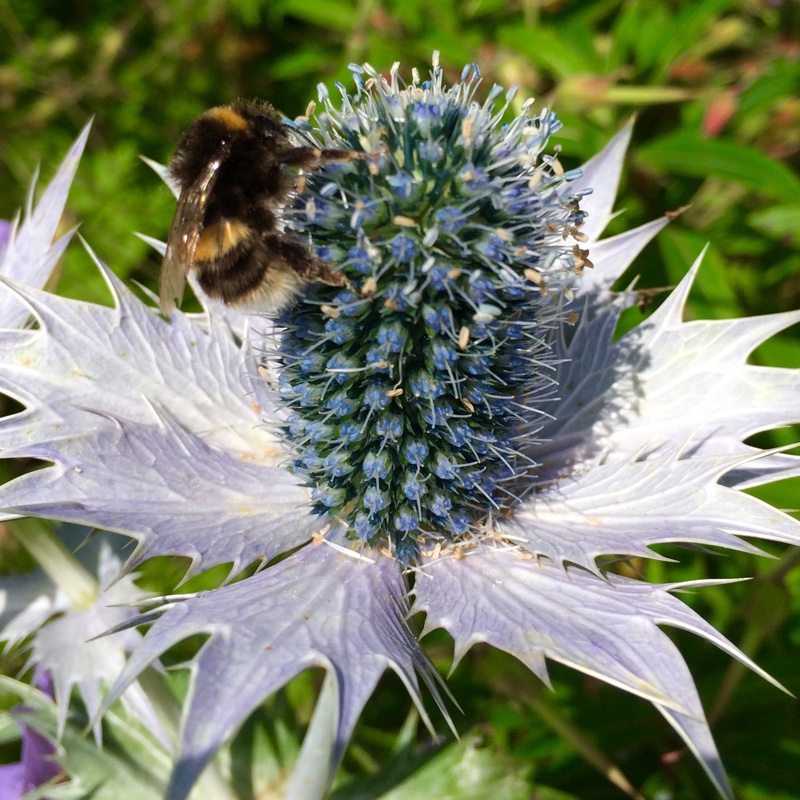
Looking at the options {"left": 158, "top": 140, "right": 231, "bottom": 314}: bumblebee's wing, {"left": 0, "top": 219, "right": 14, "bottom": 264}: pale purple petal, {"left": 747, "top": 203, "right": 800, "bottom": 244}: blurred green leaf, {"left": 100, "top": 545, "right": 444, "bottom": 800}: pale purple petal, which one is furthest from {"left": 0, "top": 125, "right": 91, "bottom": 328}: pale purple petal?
{"left": 747, "top": 203, "right": 800, "bottom": 244}: blurred green leaf

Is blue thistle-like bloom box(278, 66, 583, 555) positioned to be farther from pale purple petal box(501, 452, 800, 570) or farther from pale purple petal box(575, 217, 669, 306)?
pale purple petal box(575, 217, 669, 306)

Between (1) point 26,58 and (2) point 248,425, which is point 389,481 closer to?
(2) point 248,425

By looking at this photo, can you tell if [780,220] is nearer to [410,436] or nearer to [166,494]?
[410,436]

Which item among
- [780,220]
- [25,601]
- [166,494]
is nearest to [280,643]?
[166,494]

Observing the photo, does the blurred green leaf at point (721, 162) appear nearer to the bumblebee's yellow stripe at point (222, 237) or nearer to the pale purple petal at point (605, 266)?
the pale purple petal at point (605, 266)

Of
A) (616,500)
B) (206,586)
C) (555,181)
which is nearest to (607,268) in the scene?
(555,181)

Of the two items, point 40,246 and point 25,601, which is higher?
point 40,246

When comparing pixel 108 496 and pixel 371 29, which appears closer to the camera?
pixel 108 496
